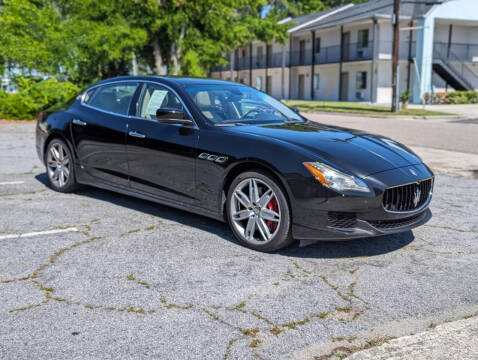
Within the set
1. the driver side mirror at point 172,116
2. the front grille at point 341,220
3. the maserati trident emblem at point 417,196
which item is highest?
the driver side mirror at point 172,116

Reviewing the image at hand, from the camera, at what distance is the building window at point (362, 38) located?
40.6 metres

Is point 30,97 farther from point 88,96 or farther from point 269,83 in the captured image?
point 269,83

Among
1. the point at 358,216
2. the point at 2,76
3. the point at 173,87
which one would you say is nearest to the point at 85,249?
the point at 173,87

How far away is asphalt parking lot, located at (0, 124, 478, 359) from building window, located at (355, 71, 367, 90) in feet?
118

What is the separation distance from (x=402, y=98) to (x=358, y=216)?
25.8 meters

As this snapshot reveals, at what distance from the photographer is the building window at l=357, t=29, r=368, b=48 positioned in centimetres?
4056

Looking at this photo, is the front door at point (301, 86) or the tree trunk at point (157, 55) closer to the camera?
the tree trunk at point (157, 55)

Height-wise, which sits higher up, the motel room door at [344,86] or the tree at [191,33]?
the tree at [191,33]

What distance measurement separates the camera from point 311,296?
3771 mm

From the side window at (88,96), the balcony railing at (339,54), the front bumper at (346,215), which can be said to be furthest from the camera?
the balcony railing at (339,54)

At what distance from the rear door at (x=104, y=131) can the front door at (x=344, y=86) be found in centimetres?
3810

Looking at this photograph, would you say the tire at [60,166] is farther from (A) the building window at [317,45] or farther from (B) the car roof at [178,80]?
(A) the building window at [317,45]

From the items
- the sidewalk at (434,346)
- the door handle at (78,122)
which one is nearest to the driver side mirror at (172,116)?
the door handle at (78,122)

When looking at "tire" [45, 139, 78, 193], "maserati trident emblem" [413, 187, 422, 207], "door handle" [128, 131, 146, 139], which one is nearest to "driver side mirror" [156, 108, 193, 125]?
"door handle" [128, 131, 146, 139]
